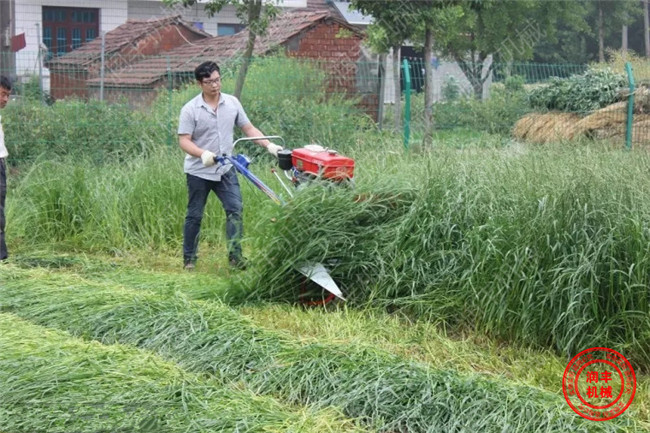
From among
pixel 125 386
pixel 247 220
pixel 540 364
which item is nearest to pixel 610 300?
pixel 540 364

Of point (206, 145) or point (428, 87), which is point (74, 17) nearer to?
point (428, 87)

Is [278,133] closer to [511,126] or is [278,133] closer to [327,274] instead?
[511,126]

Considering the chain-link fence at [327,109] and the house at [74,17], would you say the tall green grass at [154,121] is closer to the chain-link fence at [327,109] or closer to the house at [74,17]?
the chain-link fence at [327,109]

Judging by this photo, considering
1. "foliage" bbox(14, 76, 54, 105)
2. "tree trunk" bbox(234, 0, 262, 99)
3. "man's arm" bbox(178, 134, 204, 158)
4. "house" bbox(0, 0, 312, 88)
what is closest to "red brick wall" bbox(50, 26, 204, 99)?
"house" bbox(0, 0, 312, 88)

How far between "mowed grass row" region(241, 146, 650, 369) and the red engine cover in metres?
0.16

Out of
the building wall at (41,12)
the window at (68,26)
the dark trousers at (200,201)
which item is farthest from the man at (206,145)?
the window at (68,26)

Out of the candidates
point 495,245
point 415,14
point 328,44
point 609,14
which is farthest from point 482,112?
point 609,14

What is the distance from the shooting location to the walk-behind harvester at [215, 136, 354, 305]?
21.9 ft

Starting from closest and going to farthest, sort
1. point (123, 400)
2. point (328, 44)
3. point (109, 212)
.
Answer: point (123, 400) < point (109, 212) < point (328, 44)

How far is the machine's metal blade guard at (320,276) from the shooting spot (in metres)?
6.56

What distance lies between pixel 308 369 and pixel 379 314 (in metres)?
1.55

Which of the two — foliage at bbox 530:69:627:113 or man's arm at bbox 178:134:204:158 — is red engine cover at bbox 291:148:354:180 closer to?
man's arm at bbox 178:134:204:158

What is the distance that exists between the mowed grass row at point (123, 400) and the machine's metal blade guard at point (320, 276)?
5.26 feet

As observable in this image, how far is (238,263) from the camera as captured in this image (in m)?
7.66
